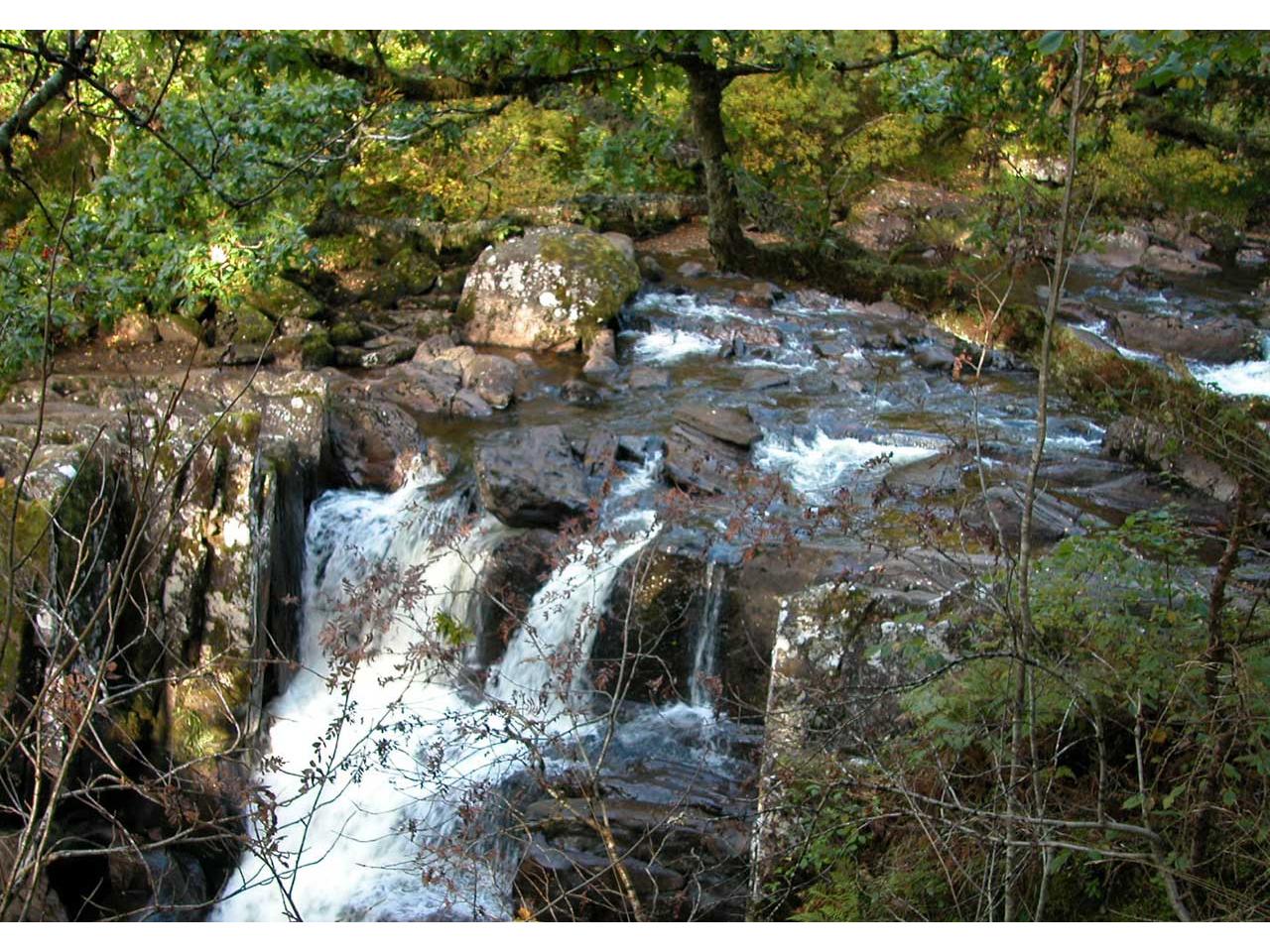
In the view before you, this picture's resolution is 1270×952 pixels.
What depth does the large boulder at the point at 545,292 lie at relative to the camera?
28.9 feet

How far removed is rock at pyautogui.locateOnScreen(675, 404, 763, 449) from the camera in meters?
6.76

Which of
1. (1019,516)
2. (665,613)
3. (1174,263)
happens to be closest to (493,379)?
(665,613)

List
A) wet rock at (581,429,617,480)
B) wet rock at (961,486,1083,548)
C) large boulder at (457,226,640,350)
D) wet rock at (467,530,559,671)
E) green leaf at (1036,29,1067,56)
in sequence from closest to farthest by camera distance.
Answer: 1. green leaf at (1036,29,1067,56)
2. wet rock at (961,486,1083,548)
3. wet rock at (467,530,559,671)
4. wet rock at (581,429,617,480)
5. large boulder at (457,226,640,350)

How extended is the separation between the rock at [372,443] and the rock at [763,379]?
243 centimetres

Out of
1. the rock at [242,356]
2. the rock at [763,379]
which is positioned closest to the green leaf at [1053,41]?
the rock at [763,379]

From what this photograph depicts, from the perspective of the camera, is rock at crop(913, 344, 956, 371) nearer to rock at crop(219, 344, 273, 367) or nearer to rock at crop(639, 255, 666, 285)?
rock at crop(639, 255, 666, 285)

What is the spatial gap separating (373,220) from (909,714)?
27.3 ft

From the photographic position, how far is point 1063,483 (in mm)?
6242

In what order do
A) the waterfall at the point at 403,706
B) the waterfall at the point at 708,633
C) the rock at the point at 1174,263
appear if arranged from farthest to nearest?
the rock at the point at 1174,263 < the waterfall at the point at 708,633 < the waterfall at the point at 403,706

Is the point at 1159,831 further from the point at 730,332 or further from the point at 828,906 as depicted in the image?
the point at 730,332

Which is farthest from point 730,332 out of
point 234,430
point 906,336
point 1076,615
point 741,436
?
point 1076,615

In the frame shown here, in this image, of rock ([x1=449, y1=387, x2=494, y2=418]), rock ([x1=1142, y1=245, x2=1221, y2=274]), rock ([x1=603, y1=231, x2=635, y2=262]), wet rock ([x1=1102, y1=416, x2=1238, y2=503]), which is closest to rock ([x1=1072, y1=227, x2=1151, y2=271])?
rock ([x1=1142, y1=245, x2=1221, y2=274])

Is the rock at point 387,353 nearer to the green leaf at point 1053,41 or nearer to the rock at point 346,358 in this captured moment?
the rock at point 346,358

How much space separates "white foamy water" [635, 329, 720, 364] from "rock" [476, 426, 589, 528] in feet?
8.68
